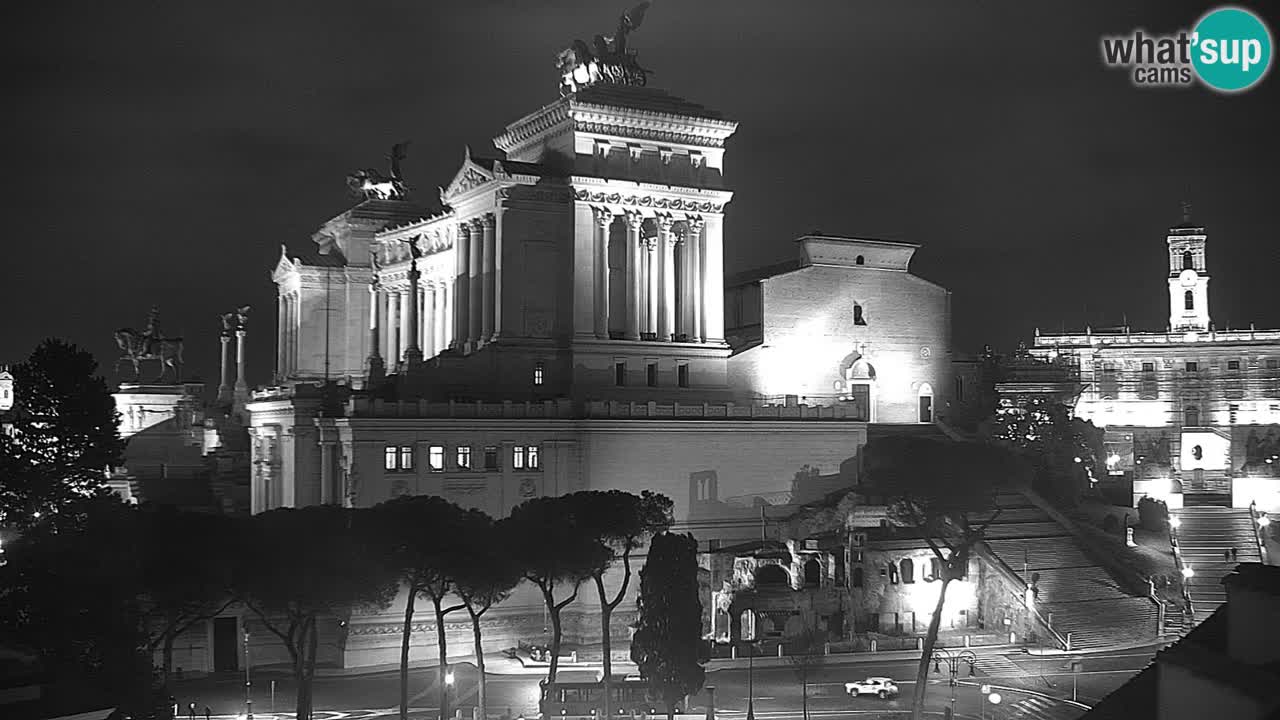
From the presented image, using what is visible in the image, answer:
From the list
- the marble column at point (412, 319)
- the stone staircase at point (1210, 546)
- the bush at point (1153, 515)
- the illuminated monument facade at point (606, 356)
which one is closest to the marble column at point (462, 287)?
the illuminated monument facade at point (606, 356)

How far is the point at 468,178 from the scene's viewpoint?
85.9m

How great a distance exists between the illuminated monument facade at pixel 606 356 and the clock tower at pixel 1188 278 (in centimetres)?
4763

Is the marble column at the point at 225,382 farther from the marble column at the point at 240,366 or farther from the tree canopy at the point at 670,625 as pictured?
the tree canopy at the point at 670,625

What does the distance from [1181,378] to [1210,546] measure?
5046 cm

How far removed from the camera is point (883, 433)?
8988cm

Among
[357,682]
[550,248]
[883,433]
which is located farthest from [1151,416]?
[357,682]

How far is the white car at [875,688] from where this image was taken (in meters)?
59.8

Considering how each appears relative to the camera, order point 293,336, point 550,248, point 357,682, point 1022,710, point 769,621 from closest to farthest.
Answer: point 1022,710, point 357,682, point 769,621, point 550,248, point 293,336

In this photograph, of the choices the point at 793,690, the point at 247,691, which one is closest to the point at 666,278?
the point at 793,690

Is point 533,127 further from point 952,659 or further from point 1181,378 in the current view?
point 1181,378

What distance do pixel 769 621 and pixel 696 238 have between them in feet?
90.9

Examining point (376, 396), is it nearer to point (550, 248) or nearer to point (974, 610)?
point (550, 248)

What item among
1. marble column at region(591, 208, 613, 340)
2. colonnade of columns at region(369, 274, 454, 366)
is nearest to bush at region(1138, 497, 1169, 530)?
marble column at region(591, 208, 613, 340)

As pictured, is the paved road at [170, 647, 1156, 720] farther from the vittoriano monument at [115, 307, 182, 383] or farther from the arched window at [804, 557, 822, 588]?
the vittoriano monument at [115, 307, 182, 383]
